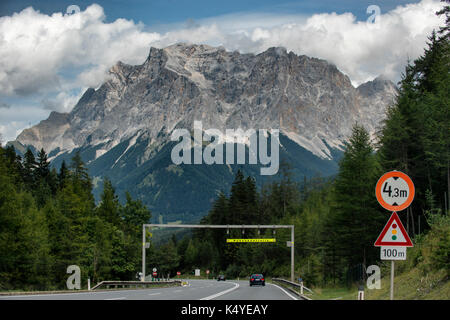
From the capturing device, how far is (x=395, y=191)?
14172mm

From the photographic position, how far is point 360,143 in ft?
159

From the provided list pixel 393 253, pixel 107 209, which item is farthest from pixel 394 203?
pixel 107 209

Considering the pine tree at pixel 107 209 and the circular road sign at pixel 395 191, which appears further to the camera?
the pine tree at pixel 107 209

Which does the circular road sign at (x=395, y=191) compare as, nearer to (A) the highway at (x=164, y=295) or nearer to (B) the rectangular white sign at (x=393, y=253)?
(B) the rectangular white sign at (x=393, y=253)

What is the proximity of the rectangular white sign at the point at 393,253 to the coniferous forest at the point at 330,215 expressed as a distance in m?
5.24

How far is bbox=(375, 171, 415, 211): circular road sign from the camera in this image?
46.1ft

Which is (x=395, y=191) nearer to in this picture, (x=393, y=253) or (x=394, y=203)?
(x=394, y=203)

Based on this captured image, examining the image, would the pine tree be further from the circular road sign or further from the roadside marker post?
the circular road sign

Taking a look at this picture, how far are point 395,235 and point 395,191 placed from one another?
1181mm

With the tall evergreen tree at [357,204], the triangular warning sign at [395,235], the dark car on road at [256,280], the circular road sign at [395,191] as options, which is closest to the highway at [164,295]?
the triangular warning sign at [395,235]

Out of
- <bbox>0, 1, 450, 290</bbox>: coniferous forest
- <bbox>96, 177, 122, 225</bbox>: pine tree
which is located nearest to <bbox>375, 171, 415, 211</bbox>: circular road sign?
<bbox>0, 1, 450, 290</bbox>: coniferous forest

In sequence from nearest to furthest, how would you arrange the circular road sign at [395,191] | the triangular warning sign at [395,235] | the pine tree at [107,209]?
the circular road sign at [395,191], the triangular warning sign at [395,235], the pine tree at [107,209]

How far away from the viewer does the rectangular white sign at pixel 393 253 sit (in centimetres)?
1438

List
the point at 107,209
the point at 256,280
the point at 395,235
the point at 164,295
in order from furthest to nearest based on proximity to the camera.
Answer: the point at 107,209, the point at 256,280, the point at 164,295, the point at 395,235
